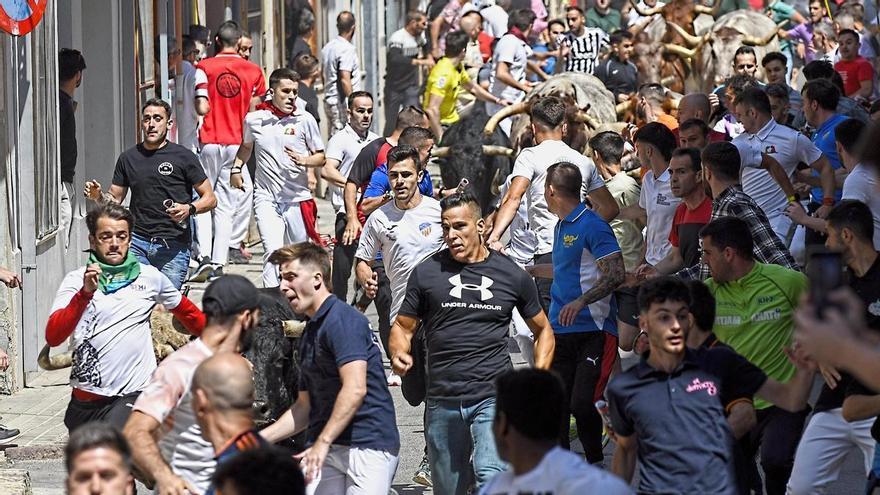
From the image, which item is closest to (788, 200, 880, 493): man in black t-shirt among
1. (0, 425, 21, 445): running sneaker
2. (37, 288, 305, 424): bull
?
(37, 288, 305, 424): bull

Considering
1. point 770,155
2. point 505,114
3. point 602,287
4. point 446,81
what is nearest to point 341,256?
point 770,155

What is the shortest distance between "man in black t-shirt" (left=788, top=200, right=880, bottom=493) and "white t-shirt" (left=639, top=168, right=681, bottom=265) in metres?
2.67

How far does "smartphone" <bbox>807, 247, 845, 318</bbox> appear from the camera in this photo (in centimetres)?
388

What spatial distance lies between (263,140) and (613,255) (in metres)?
5.40

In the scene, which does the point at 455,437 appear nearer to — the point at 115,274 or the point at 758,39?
the point at 115,274

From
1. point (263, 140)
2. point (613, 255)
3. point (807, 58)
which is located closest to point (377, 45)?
point (807, 58)

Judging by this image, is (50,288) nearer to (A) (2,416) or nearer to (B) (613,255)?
(A) (2,416)

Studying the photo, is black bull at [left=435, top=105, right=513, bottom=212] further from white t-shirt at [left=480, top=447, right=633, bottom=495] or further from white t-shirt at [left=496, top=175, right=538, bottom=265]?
white t-shirt at [left=480, top=447, right=633, bottom=495]

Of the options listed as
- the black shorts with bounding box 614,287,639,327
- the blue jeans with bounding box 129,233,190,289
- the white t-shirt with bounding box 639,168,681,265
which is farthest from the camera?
the blue jeans with bounding box 129,233,190,289

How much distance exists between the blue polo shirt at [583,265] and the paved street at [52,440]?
1.14 metres

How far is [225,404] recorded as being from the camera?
5.78 m

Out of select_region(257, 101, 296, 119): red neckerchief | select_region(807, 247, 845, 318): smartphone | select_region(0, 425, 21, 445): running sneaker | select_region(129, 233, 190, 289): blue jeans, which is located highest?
select_region(257, 101, 296, 119): red neckerchief

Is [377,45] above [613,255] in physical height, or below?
above

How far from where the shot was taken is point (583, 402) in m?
9.20
